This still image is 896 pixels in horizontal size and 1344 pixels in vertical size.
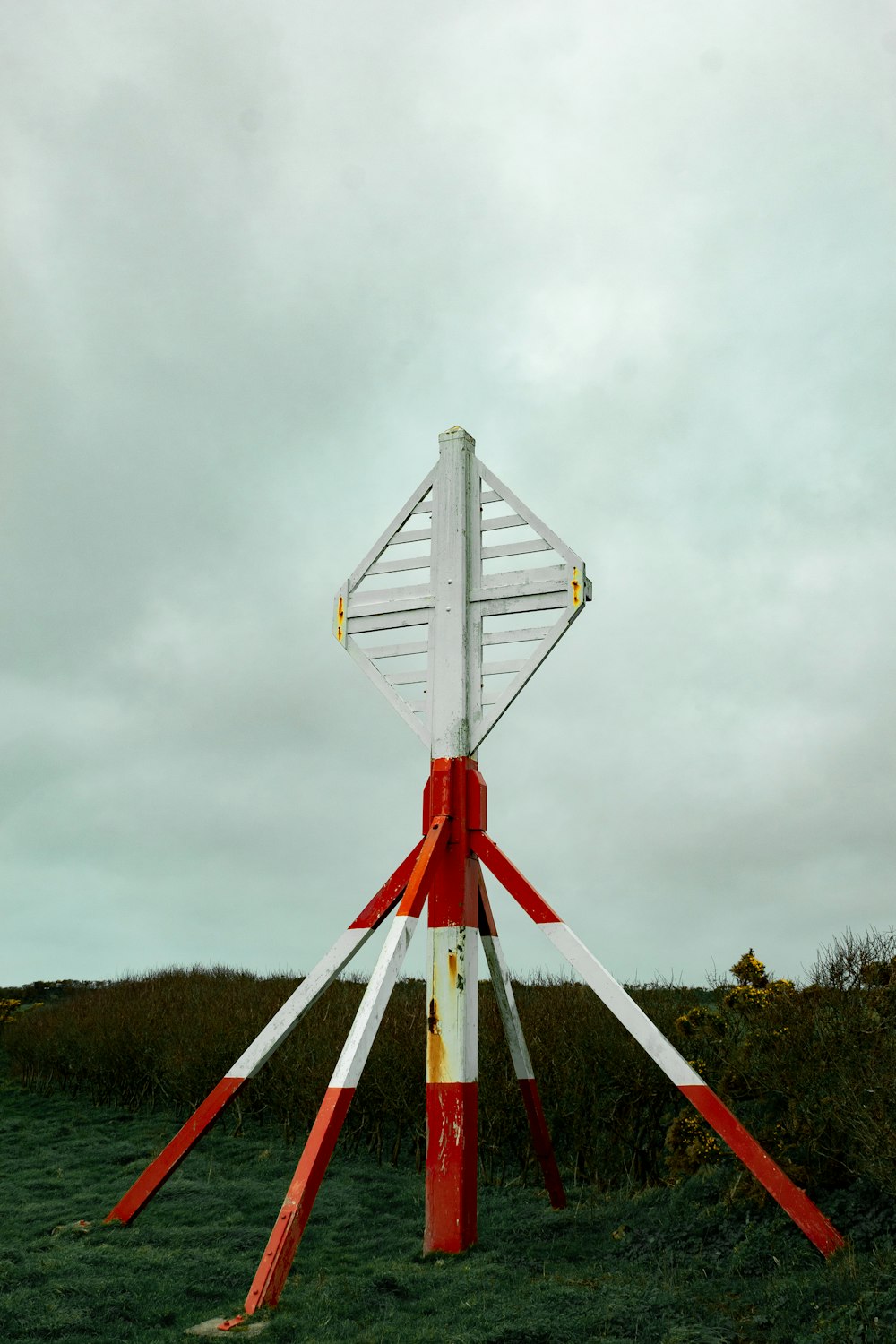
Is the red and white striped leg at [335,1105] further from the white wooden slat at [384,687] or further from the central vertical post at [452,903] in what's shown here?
the white wooden slat at [384,687]

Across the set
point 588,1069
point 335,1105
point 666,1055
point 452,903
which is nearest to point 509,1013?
point 452,903

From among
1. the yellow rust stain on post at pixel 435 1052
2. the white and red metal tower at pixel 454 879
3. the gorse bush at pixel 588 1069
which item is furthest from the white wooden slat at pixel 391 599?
the gorse bush at pixel 588 1069

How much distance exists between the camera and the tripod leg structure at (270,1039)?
651cm

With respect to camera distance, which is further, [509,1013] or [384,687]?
[384,687]

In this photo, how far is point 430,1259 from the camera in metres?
6.15

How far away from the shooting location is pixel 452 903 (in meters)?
6.59

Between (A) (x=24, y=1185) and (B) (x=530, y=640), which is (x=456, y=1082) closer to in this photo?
(B) (x=530, y=640)

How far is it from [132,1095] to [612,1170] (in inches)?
225

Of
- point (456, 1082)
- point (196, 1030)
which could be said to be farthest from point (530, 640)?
point (196, 1030)

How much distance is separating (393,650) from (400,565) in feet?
2.00

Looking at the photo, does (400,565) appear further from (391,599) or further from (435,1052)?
(435,1052)

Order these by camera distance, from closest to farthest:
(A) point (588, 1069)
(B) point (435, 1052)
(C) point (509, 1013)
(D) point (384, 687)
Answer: (B) point (435, 1052), (C) point (509, 1013), (D) point (384, 687), (A) point (588, 1069)

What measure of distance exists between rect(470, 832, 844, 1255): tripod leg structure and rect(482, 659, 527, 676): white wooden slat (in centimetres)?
102

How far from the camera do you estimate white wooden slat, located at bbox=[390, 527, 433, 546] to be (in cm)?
732
